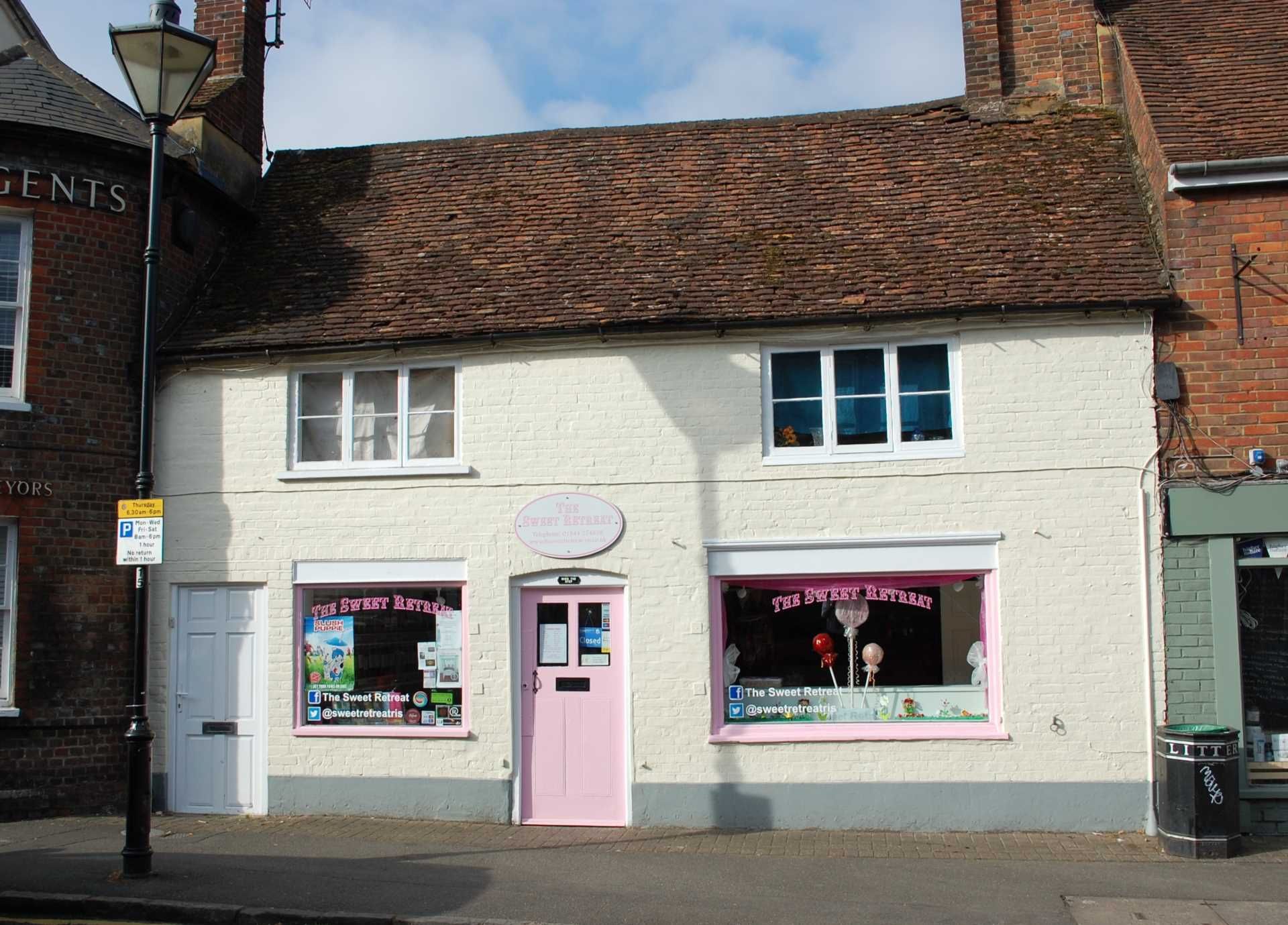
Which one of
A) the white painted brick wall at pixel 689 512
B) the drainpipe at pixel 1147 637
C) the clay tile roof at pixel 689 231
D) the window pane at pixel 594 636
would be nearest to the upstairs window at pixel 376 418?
the white painted brick wall at pixel 689 512

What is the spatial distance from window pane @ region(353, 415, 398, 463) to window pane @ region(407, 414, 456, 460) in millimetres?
177

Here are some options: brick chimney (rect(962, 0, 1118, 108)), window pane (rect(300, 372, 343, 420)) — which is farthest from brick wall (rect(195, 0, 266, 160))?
brick chimney (rect(962, 0, 1118, 108))

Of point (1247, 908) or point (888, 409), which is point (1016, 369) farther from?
point (1247, 908)

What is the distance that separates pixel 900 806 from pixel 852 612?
177 cm

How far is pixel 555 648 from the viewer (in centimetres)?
1075

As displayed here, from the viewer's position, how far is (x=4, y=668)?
35.0 feet

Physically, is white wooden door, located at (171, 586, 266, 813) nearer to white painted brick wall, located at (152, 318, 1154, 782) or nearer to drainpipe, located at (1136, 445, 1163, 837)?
white painted brick wall, located at (152, 318, 1154, 782)

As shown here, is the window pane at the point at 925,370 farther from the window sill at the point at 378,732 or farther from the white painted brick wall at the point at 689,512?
the window sill at the point at 378,732

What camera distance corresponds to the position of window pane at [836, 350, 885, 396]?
1071cm

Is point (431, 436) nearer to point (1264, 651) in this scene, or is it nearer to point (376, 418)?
point (376, 418)

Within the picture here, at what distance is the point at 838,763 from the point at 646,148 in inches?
303

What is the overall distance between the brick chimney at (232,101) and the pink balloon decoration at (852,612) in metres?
Result: 8.62

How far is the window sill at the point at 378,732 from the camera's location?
10.8 metres

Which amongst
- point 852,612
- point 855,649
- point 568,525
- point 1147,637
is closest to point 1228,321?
point 1147,637
